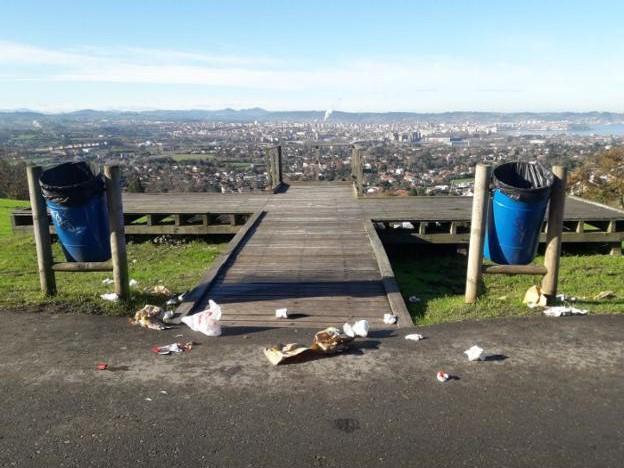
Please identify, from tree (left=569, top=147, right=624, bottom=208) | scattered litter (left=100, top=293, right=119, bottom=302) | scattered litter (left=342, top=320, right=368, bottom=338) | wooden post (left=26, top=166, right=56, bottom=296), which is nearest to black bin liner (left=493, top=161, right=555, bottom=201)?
scattered litter (left=342, top=320, right=368, bottom=338)

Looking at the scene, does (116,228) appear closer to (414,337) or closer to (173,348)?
(173,348)

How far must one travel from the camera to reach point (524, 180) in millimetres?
6004

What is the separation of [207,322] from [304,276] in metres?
2.18

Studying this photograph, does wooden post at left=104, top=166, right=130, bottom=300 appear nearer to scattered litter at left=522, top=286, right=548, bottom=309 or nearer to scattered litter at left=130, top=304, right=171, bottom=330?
scattered litter at left=130, top=304, right=171, bottom=330

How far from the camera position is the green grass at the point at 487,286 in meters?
5.24

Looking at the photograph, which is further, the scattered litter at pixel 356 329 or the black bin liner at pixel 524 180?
the black bin liner at pixel 524 180

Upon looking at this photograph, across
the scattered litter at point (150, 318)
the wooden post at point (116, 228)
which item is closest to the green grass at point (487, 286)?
the scattered litter at point (150, 318)

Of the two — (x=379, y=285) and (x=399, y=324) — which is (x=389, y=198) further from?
(x=399, y=324)

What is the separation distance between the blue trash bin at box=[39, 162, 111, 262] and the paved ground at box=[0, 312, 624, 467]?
3.79ft

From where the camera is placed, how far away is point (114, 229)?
5.52 m

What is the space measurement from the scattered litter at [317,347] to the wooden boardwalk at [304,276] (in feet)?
1.95

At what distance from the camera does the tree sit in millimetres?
18406

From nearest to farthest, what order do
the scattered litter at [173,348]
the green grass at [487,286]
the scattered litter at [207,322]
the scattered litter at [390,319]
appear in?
the scattered litter at [173,348], the scattered litter at [207,322], the scattered litter at [390,319], the green grass at [487,286]

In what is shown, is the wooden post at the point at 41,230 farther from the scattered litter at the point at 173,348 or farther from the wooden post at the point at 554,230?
the wooden post at the point at 554,230
